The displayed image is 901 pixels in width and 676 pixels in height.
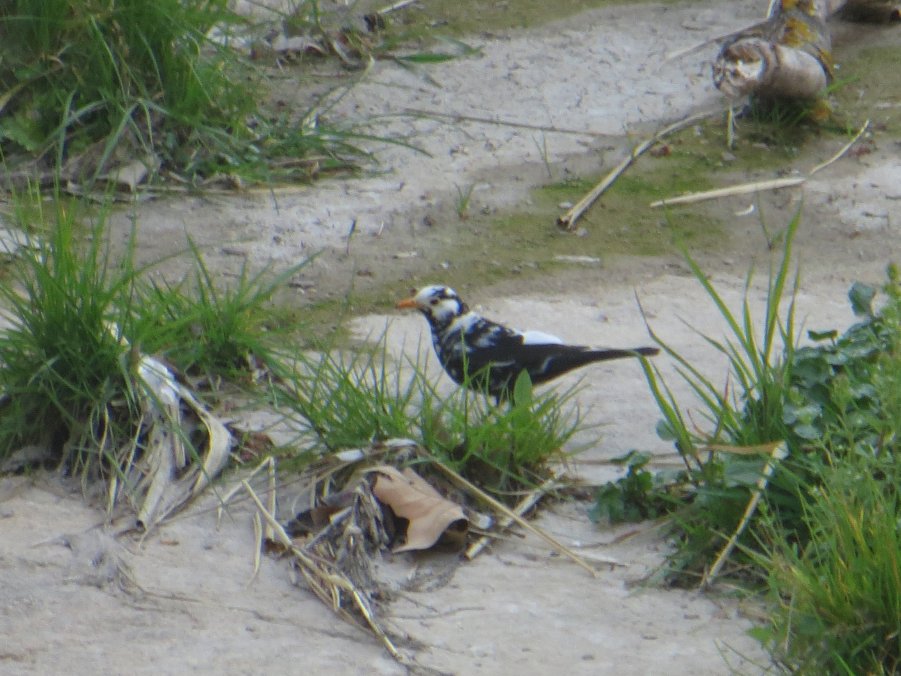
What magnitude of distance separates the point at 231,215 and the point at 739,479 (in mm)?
3196

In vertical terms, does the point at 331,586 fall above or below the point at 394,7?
below

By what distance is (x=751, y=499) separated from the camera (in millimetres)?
3305

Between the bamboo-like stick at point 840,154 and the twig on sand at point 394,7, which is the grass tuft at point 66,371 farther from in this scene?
the twig on sand at point 394,7

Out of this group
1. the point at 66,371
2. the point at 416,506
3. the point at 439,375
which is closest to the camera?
the point at 416,506

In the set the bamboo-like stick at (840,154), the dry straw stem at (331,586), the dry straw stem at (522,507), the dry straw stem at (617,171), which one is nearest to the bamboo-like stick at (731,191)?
the bamboo-like stick at (840,154)

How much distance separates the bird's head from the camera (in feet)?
15.1

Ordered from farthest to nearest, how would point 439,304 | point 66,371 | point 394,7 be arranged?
point 394,7 < point 439,304 < point 66,371

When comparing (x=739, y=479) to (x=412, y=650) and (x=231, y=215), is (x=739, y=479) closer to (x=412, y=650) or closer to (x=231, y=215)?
(x=412, y=650)

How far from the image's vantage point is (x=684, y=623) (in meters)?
3.11

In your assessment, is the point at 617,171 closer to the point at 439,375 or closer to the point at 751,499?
the point at 439,375

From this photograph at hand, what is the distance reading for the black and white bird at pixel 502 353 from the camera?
171 inches

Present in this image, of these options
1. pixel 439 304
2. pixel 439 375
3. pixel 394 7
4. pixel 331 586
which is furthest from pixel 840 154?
pixel 331 586

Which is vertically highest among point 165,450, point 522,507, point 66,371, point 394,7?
point 394,7

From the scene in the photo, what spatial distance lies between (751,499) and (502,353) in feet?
4.16
